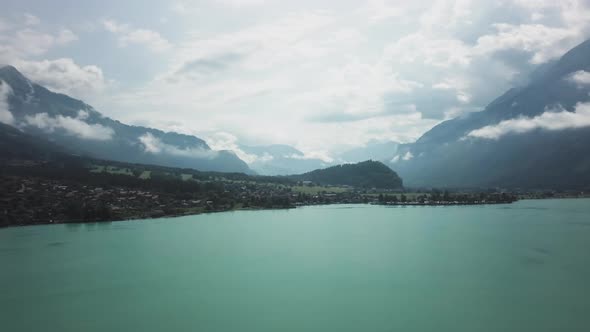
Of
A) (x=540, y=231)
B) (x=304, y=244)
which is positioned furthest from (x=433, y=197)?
(x=304, y=244)

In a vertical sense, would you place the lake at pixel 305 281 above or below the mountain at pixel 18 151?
below

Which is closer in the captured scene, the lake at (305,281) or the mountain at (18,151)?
the lake at (305,281)

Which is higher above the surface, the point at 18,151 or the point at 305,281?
the point at 18,151

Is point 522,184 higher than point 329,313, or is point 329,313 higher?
point 522,184

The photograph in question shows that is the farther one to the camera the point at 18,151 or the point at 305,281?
the point at 18,151

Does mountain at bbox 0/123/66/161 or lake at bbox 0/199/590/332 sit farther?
mountain at bbox 0/123/66/161

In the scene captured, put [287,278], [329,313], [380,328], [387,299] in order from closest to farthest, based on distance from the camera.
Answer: [380,328]
[329,313]
[387,299]
[287,278]

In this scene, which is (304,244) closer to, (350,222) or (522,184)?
(350,222)

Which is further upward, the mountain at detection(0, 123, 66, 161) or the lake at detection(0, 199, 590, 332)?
the mountain at detection(0, 123, 66, 161)
